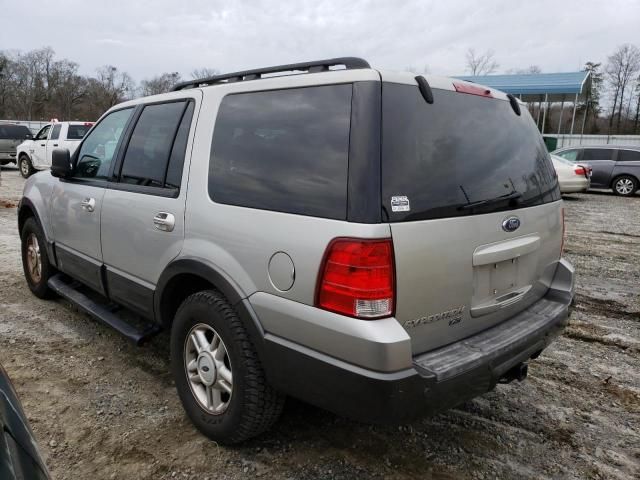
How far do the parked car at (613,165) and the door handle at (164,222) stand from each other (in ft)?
54.2

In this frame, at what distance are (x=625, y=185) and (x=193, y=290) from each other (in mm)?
17643

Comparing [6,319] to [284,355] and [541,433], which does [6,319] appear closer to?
[284,355]

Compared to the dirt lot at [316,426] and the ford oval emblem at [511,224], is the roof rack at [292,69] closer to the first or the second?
the ford oval emblem at [511,224]

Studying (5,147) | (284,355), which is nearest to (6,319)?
(284,355)

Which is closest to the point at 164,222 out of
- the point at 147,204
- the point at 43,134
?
the point at 147,204

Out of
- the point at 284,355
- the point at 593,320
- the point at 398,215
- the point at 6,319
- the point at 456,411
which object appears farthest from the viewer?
the point at 593,320

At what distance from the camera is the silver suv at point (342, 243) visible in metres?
1.99

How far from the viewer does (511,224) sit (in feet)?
8.14

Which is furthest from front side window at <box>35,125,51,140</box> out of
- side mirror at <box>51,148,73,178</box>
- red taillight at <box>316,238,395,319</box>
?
red taillight at <box>316,238,395,319</box>

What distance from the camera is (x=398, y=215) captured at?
2.01 m

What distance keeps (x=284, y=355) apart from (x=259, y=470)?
748 millimetres

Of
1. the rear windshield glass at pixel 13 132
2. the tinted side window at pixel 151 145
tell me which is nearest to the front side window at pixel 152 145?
the tinted side window at pixel 151 145

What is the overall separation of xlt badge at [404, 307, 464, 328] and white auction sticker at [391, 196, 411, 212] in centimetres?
47

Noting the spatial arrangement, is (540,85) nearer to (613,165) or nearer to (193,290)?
(613,165)
